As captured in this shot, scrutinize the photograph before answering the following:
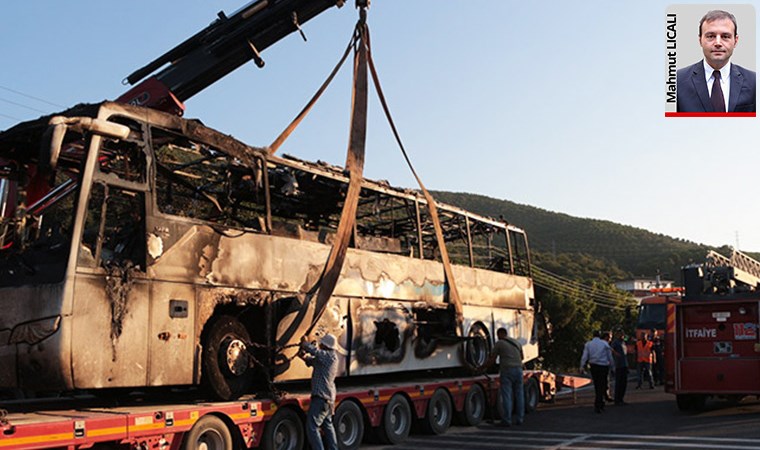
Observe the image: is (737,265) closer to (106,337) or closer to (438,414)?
(438,414)

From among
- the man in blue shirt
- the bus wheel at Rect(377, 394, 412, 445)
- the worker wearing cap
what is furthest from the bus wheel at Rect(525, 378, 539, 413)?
the worker wearing cap

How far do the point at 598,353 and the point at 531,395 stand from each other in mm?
1706

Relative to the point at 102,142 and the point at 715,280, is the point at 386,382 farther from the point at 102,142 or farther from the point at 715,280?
the point at 715,280

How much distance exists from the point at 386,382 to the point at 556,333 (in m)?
28.8

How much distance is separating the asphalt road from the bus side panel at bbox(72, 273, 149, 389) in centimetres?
485

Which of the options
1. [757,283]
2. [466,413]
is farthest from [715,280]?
[466,413]

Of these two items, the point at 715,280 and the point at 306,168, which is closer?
the point at 306,168

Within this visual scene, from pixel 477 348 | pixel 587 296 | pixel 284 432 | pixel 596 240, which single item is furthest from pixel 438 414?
pixel 596 240

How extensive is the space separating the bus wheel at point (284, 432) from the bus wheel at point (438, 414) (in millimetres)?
3373

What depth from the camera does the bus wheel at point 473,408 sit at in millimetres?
14586

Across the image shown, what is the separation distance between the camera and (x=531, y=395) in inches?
664

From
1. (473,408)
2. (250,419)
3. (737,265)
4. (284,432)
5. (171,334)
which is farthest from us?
(737,265)

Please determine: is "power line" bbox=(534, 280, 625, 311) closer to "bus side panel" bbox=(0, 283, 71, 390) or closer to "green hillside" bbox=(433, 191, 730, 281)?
"green hillside" bbox=(433, 191, 730, 281)

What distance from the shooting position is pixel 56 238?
8195 millimetres
